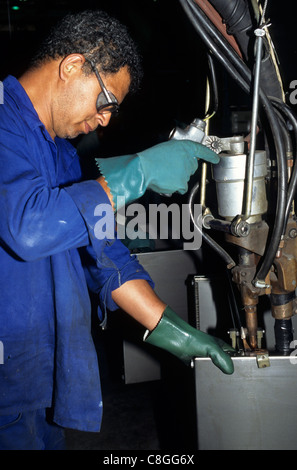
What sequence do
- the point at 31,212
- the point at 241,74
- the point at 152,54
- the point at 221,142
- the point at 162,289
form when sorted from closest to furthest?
the point at 31,212 < the point at 241,74 < the point at 221,142 < the point at 162,289 < the point at 152,54

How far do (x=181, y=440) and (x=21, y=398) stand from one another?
3.77 feet

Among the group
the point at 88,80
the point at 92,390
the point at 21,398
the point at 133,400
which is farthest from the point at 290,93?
the point at 133,400

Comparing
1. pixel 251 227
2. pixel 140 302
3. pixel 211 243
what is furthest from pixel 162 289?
pixel 251 227

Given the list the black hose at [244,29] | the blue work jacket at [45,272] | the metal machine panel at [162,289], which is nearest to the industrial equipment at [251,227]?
the black hose at [244,29]

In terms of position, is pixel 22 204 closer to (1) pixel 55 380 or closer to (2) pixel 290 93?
(1) pixel 55 380

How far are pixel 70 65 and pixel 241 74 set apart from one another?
460 millimetres

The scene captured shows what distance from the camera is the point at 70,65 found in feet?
3.36

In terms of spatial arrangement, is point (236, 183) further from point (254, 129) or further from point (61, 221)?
point (61, 221)

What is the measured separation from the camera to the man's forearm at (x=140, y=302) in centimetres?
126

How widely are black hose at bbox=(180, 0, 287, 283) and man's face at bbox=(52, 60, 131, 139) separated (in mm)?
282

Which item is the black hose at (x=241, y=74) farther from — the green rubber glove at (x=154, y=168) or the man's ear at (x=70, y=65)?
the man's ear at (x=70, y=65)

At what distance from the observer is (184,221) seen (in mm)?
2051

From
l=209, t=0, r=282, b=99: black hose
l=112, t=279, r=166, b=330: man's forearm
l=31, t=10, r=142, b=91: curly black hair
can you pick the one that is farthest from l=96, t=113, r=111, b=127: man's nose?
l=112, t=279, r=166, b=330: man's forearm

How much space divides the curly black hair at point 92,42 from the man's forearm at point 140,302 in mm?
691
